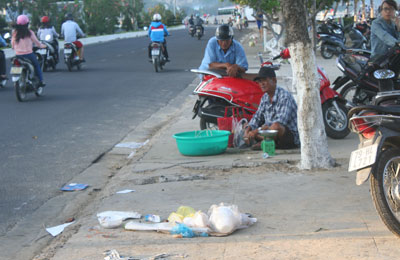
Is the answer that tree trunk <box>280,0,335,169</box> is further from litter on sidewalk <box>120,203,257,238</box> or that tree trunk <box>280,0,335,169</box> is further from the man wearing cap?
litter on sidewalk <box>120,203,257,238</box>

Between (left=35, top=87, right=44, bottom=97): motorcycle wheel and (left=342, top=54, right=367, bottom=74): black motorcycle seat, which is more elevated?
(left=342, top=54, right=367, bottom=74): black motorcycle seat

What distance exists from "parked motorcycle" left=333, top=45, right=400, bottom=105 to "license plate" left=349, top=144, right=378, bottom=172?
16.0 feet

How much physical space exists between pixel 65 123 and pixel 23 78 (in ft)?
11.7

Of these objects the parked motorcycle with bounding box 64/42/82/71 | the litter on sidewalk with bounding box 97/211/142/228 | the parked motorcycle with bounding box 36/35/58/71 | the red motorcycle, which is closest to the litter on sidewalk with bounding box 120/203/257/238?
the litter on sidewalk with bounding box 97/211/142/228

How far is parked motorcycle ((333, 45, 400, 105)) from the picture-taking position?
9.58 meters

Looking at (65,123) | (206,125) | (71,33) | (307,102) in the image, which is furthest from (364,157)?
(71,33)

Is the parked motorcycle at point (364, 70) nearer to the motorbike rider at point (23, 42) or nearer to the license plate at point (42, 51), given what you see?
the motorbike rider at point (23, 42)

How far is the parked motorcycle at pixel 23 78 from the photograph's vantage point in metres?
14.0

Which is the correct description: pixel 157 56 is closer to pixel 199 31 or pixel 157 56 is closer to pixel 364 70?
pixel 364 70

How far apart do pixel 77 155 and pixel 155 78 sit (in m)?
10.2

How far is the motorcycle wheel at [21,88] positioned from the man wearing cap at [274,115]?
707cm

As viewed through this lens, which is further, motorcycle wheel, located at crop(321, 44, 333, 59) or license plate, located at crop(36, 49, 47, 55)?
motorcycle wheel, located at crop(321, 44, 333, 59)

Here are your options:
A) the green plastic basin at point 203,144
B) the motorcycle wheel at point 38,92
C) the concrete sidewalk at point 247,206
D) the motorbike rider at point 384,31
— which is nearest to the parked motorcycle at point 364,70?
the motorbike rider at point 384,31

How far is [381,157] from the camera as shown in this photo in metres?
4.67
